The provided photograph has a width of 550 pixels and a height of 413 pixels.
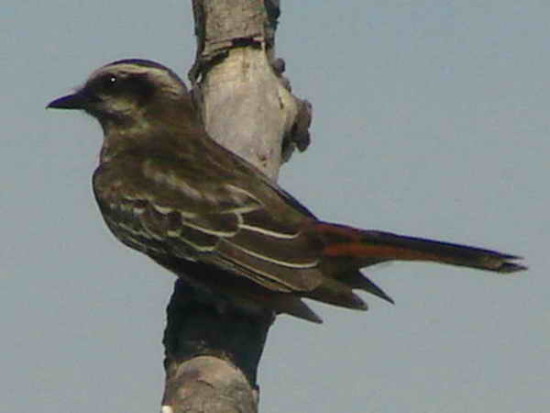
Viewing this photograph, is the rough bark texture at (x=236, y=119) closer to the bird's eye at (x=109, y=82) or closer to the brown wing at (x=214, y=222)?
the brown wing at (x=214, y=222)

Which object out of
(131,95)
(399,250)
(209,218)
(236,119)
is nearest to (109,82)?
(131,95)

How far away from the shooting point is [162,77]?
12445mm

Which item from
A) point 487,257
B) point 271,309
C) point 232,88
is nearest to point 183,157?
point 232,88

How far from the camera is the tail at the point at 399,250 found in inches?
398

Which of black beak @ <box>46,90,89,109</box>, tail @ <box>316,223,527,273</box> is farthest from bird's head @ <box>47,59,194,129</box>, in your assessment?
tail @ <box>316,223,527,273</box>

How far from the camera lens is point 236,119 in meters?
11.1

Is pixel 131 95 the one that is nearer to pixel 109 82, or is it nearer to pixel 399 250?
pixel 109 82

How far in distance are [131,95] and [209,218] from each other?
1.82 meters

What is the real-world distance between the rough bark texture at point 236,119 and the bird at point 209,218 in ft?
0.37

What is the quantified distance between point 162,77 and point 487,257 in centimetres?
327

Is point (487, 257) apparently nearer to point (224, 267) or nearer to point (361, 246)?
A: point (361, 246)

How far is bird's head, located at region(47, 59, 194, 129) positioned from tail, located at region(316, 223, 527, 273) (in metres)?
2.23

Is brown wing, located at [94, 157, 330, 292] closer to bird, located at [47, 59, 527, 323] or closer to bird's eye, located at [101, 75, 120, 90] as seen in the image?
bird, located at [47, 59, 527, 323]

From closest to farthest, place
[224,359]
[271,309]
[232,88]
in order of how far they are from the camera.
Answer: [224,359] → [271,309] → [232,88]
